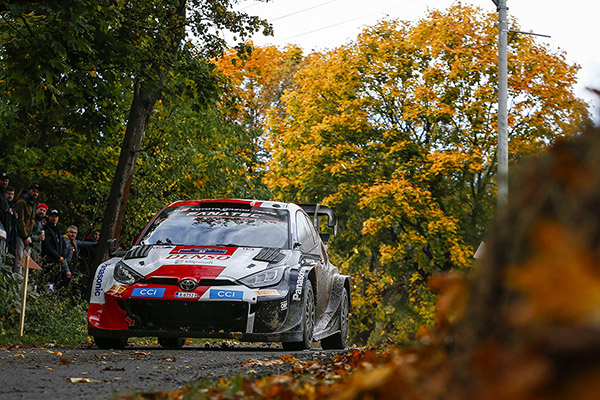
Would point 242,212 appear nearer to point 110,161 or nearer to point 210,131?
point 110,161

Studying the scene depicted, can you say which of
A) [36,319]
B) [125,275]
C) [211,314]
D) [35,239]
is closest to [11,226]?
[35,239]

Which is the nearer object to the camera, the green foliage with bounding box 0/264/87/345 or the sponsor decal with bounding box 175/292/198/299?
the sponsor decal with bounding box 175/292/198/299

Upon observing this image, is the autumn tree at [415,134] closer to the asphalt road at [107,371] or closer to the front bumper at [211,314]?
the front bumper at [211,314]

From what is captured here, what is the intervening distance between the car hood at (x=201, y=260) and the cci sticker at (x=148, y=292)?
0.15 meters

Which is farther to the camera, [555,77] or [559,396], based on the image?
[555,77]

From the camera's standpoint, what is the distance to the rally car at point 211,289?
984cm

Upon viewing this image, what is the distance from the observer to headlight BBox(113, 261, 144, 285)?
32.9 feet

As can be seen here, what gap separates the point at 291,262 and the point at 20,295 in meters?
5.10

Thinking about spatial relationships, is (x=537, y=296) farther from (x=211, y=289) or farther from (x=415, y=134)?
(x=415, y=134)

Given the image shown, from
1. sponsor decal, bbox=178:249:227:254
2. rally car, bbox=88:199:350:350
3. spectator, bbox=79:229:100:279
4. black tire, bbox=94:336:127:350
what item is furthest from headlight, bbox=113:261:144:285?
spectator, bbox=79:229:100:279

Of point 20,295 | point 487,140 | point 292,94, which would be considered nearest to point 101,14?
point 20,295

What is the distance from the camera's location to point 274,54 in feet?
154

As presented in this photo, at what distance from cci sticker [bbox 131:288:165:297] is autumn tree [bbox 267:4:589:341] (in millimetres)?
22507

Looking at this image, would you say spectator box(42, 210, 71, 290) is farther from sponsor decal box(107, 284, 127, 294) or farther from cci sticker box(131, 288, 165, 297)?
cci sticker box(131, 288, 165, 297)
